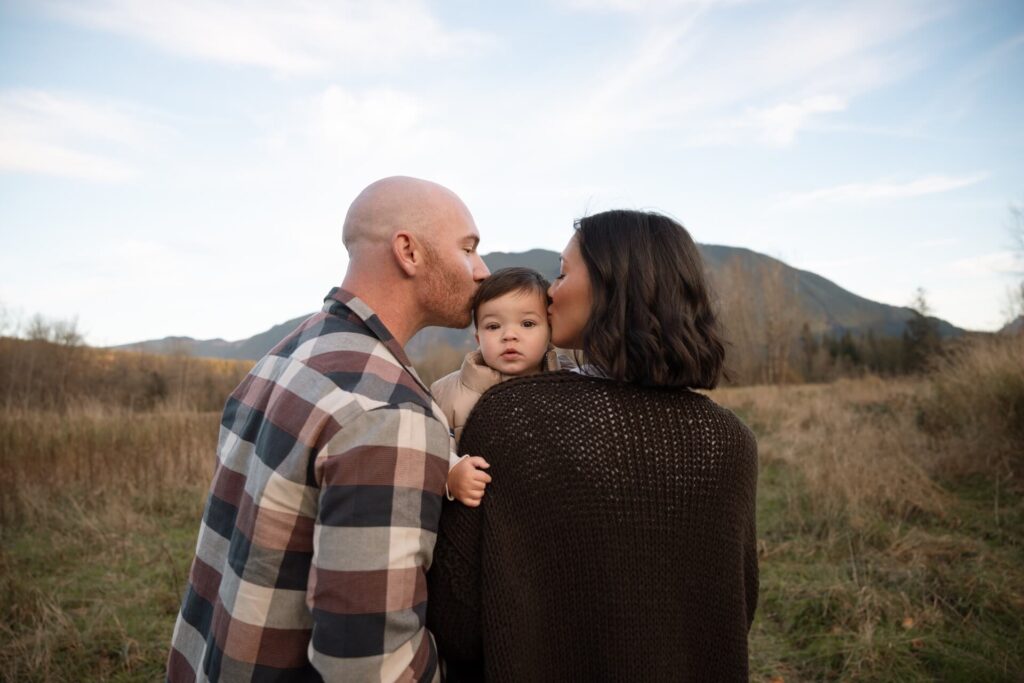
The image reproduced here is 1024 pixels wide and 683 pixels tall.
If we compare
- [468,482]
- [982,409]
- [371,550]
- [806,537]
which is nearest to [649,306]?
[468,482]

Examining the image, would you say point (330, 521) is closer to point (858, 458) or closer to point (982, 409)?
point (858, 458)

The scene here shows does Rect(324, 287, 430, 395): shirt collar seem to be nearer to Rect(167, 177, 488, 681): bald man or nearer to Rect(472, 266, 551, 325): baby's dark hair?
Rect(167, 177, 488, 681): bald man

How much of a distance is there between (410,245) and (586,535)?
89 centimetres

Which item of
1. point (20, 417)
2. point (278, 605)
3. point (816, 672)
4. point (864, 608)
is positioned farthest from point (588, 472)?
point (20, 417)

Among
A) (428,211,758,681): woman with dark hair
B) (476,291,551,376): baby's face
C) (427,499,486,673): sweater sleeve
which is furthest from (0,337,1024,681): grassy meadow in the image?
(427,499,486,673): sweater sleeve

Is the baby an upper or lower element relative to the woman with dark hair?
upper

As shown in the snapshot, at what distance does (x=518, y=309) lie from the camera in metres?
2.09

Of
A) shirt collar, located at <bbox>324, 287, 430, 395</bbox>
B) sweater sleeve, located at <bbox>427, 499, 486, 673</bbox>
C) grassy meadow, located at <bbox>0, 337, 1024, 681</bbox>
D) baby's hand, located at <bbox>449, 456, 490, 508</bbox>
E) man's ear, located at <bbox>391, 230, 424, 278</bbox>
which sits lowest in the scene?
grassy meadow, located at <bbox>0, 337, 1024, 681</bbox>

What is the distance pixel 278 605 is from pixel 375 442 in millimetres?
425

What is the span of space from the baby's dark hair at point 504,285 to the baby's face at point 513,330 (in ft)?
0.04

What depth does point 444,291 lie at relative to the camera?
68.6 inches

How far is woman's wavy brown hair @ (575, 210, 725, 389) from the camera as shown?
1423 millimetres

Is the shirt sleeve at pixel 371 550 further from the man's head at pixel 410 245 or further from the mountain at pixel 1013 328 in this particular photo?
the mountain at pixel 1013 328

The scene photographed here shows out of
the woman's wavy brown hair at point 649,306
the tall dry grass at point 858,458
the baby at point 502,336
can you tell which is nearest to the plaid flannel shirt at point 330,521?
the woman's wavy brown hair at point 649,306
